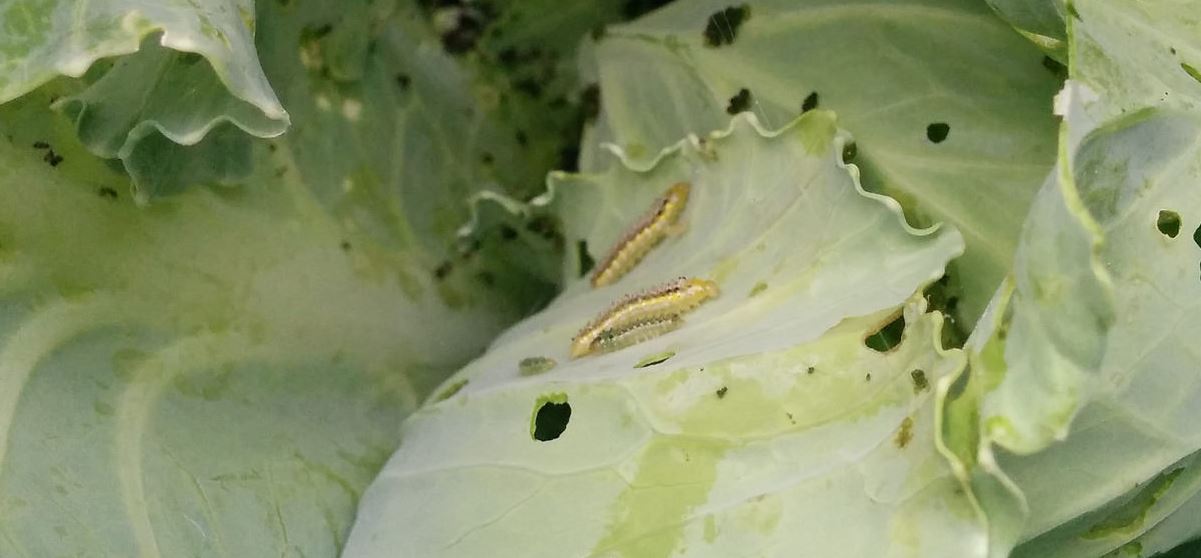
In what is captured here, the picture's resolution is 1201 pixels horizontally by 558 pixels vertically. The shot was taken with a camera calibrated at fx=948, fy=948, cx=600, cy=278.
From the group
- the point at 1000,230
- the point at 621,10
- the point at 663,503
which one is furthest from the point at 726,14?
the point at 663,503

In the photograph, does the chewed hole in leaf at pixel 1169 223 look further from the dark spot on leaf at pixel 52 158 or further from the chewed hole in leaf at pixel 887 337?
the dark spot on leaf at pixel 52 158

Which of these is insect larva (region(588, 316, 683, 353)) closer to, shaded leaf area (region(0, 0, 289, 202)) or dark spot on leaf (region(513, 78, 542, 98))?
shaded leaf area (region(0, 0, 289, 202))

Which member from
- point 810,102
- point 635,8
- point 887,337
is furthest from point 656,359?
point 635,8

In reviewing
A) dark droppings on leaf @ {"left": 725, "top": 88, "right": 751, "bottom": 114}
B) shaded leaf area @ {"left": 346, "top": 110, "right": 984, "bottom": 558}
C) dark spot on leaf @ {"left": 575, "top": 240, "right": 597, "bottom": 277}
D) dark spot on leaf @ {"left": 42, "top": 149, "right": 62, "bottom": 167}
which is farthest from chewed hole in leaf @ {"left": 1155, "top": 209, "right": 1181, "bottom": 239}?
dark spot on leaf @ {"left": 42, "top": 149, "right": 62, "bottom": 167}

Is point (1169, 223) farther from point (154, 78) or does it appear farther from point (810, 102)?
point (154, 78)

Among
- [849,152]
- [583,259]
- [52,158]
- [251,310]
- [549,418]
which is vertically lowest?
[583,259]

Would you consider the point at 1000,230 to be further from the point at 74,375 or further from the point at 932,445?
the point at 74,375

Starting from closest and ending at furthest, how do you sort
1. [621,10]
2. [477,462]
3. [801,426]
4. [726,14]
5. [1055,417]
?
1. [1055,417]
2. [801,426]
3. [477,462]
4. [726,14]
5. [621,10]
